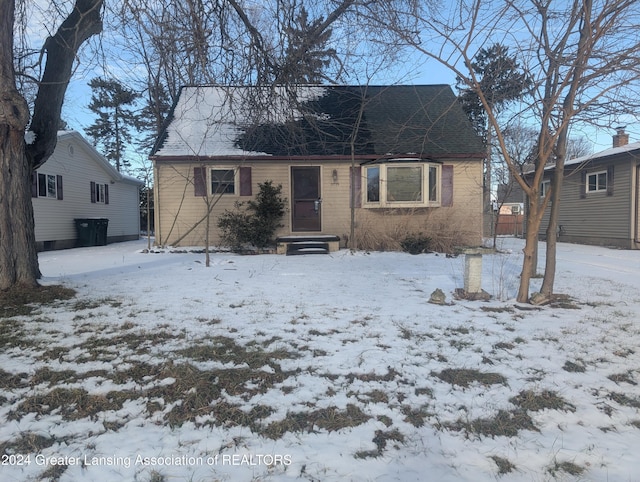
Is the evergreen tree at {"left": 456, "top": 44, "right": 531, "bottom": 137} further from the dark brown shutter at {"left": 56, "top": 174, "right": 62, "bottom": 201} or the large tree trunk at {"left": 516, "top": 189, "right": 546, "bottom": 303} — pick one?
the dark brown shutter at {"left": 56, "top": 174, "right": 62, "bottom": 201}

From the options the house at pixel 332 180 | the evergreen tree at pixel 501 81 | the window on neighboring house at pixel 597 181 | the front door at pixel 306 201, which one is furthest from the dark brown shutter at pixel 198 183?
the window on neighboring house at pixel 597 181

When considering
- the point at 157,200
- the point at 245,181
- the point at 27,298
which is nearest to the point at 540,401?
the point at 27,298

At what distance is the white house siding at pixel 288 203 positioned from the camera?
41.1 feet

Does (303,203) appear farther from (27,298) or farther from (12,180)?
(27,298)

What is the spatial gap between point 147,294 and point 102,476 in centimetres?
391

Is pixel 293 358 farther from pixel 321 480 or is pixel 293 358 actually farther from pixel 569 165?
pixel 569 165

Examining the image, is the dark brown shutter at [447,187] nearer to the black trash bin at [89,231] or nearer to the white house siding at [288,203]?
the white house siding at [288,203]

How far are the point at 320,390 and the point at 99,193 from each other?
1786 centimetres

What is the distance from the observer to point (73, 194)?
1532 centimetres

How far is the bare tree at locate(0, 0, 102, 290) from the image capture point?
16.9 ft

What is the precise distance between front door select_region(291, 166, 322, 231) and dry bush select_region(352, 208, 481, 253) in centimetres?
156

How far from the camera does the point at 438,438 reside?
241 cm

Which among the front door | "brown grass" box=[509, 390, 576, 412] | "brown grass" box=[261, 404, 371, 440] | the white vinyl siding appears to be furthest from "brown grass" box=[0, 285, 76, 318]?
the white vinyl siding

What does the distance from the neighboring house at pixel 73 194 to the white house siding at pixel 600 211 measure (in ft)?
57.7
